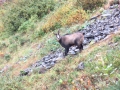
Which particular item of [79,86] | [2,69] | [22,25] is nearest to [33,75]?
[79,86]

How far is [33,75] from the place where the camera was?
11148 mm

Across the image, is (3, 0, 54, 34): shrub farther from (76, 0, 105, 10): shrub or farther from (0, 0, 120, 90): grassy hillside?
(76, 0, 105, 10): shrub

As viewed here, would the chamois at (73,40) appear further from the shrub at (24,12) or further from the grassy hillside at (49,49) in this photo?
the shrub at (24,12)

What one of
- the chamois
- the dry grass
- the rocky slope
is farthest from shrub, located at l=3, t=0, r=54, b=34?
the chamois

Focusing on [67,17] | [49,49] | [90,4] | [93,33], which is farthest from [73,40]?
[90,4]

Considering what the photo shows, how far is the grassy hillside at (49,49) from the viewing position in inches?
295

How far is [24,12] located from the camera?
21.5 meters

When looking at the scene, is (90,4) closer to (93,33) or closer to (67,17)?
(67,17)

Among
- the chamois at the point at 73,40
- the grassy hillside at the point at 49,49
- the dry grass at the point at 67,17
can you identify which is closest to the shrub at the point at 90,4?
the grassy hillside at the point at 49,49

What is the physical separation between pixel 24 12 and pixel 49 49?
8.12 m

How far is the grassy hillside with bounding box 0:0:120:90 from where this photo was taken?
750 cm

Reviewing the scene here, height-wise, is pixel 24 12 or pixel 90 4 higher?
pixel 90 4

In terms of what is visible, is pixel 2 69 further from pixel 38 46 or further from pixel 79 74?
pixel 79 74

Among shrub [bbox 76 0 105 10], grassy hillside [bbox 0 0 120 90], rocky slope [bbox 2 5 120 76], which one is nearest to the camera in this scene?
grassy hillside [bbox 0 0 120 90]
